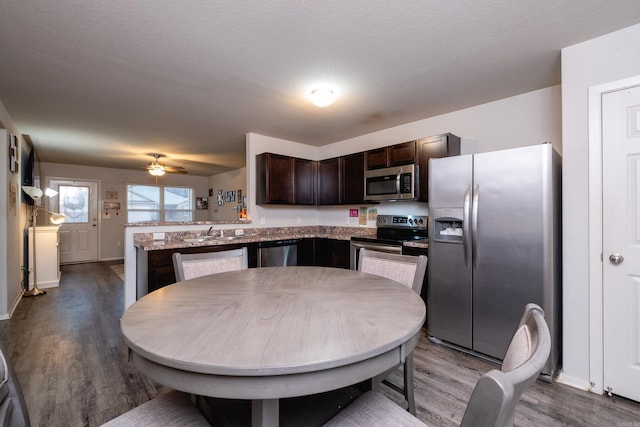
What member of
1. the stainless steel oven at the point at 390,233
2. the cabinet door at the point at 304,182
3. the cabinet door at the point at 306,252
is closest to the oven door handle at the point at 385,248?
the stainless steel oven at the point at 390,233

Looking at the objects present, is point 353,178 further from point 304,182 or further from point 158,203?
point 158,203

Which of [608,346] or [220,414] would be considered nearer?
[220,414]

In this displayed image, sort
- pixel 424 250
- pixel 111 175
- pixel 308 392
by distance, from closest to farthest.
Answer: pixel 308 392, pixel 424 250, pixel 111 175

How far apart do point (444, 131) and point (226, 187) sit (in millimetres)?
6019

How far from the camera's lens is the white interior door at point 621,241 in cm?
179

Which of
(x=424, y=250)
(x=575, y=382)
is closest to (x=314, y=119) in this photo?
(x=424, y=250)

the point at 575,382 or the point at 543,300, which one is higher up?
the point at 543,300

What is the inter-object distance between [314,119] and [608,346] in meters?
3.24

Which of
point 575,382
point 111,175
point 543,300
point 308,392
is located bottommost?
point 575,382

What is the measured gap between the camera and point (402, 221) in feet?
12.2

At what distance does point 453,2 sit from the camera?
5.32ft

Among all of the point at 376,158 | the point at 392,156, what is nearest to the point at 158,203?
the point at 376,158

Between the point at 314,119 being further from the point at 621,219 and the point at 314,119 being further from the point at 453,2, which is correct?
the point at 621,219

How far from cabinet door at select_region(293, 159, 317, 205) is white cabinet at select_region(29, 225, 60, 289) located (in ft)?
12.7
